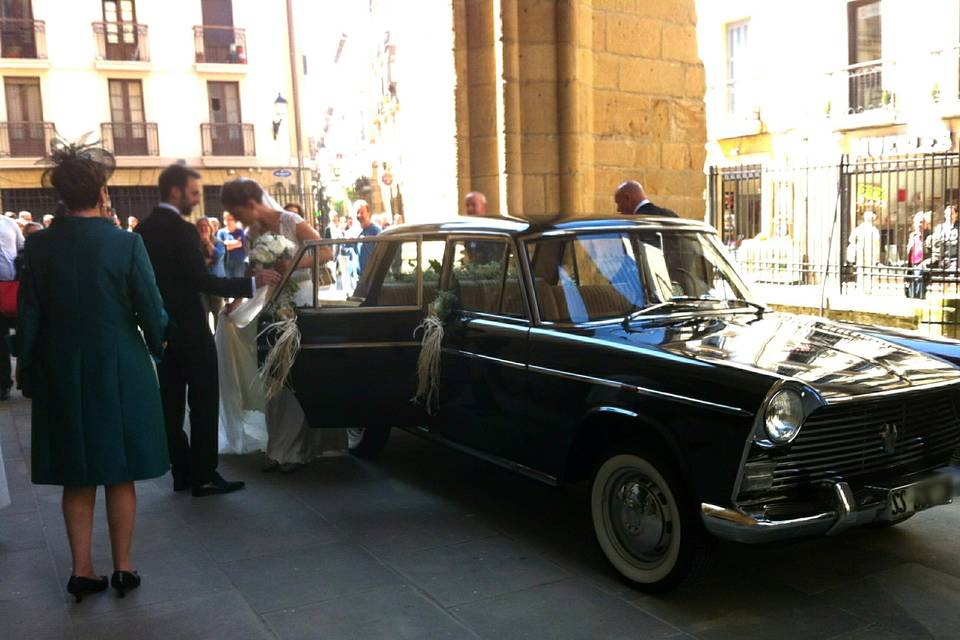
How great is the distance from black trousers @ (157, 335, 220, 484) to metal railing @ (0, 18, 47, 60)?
2957 cm

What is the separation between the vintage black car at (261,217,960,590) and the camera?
3.47 meters

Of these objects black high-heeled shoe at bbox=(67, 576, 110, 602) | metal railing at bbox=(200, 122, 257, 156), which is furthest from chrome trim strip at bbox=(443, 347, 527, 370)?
metal railing at bbox=(200, 122, 257, 156)

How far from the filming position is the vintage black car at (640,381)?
11.4 feet

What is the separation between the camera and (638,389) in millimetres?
3770

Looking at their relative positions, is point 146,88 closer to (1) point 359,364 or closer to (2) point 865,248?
(2) point 865,248

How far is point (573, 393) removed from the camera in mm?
4102

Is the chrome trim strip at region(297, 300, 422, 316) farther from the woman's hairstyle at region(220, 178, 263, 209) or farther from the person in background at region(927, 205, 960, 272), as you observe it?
the person in background at region(927, 205, 960, 272)

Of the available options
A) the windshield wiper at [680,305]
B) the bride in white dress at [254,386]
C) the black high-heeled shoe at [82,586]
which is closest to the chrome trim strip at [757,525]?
the windshield wiper at [680,305]

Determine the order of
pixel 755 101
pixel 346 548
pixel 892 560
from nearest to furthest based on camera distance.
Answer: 1. pixel 892 560
2. pixel 346 548
3. pixel 755 101

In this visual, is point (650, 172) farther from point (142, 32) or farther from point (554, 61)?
point (142, 32)

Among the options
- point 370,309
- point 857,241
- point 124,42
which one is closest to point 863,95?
point 857,241

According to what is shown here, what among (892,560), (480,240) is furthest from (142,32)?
(892,560)

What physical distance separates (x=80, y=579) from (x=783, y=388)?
2999 millimetres

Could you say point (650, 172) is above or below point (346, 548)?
above
